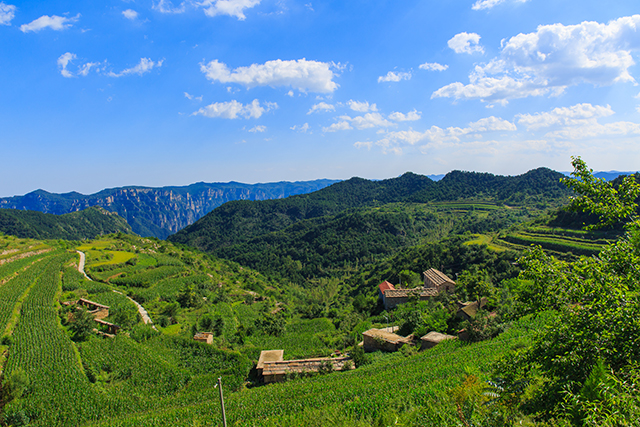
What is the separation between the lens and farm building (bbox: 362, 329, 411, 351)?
115ft

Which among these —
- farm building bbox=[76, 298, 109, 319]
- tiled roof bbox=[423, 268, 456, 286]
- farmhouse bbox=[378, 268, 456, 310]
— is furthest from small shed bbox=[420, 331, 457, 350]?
farm building bbox=[76, 298, 109, 319]

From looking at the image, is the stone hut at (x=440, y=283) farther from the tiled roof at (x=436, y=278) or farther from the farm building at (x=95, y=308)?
the farm building at (x=95, y=308)

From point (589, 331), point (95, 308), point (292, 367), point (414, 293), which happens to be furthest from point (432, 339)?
point (95, 308)

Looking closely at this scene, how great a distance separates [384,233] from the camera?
160125 mm

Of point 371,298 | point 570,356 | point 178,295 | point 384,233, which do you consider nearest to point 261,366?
point 570,356

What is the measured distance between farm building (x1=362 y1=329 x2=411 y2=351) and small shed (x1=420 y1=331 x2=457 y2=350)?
82.9 inches

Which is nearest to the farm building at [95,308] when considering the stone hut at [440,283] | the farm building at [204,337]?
the farm building at [204,337]

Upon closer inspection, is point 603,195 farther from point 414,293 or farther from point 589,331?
point 414,293

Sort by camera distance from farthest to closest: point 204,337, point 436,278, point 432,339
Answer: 1. point 436,278
2. point 204,337
3. point 432,339

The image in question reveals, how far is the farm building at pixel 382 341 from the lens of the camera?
35.2 metres

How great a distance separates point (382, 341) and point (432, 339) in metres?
5.84

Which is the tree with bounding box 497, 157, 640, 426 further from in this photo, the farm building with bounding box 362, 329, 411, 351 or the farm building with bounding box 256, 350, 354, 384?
the farm building with bounding box 362, 329, 411, 351

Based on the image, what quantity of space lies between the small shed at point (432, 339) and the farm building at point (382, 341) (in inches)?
82.9

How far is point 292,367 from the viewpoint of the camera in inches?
1204
